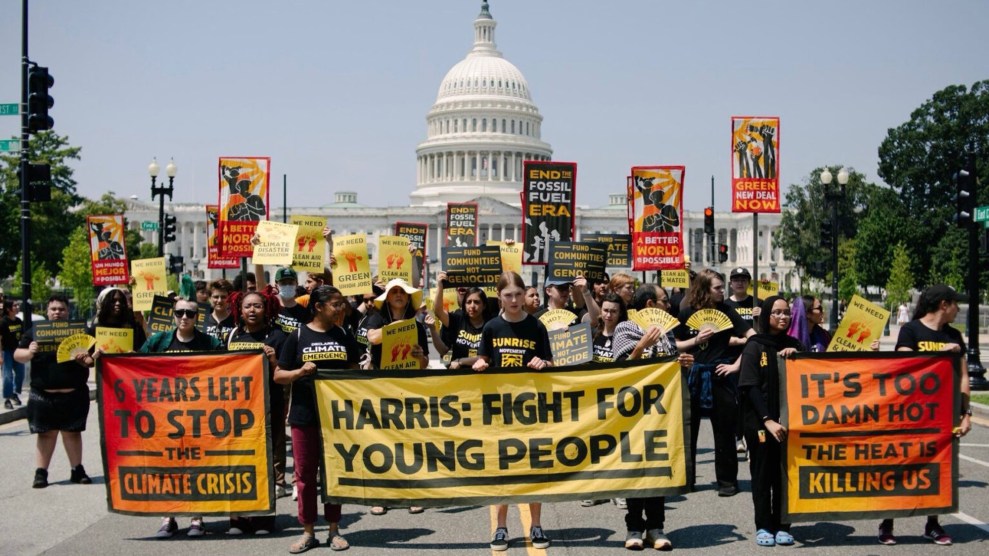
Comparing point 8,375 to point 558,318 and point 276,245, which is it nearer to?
point 276,245

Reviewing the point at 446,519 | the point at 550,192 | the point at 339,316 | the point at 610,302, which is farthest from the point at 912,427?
the point at 550,192

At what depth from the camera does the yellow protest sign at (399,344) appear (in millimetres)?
8891

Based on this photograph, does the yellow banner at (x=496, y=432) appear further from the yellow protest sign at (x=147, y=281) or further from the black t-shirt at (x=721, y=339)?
the yellow protest sign at (x=147, y=281)

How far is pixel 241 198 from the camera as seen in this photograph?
56.6 ft

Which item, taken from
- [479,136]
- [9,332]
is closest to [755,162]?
[9,332]

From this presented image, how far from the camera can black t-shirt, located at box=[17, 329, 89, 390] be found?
10.2 m

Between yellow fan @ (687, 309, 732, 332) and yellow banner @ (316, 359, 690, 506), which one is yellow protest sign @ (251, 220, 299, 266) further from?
yellow banner @ (316, 359, 690, 506)

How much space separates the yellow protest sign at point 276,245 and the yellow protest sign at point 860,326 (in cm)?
643

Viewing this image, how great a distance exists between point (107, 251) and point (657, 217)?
30.7ft

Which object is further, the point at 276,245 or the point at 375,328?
the point at 276,245

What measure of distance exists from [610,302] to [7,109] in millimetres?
10668

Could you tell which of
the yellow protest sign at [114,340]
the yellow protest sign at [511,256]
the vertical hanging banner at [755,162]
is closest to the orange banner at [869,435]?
the yellow protest sign at [114,340]

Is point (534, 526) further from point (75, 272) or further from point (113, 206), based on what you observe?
point (113, 206)

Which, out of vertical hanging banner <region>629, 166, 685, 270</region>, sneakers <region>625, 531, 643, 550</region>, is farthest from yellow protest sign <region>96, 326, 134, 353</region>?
vertical hanging banner <region>629, 166, 685, 270</region>
